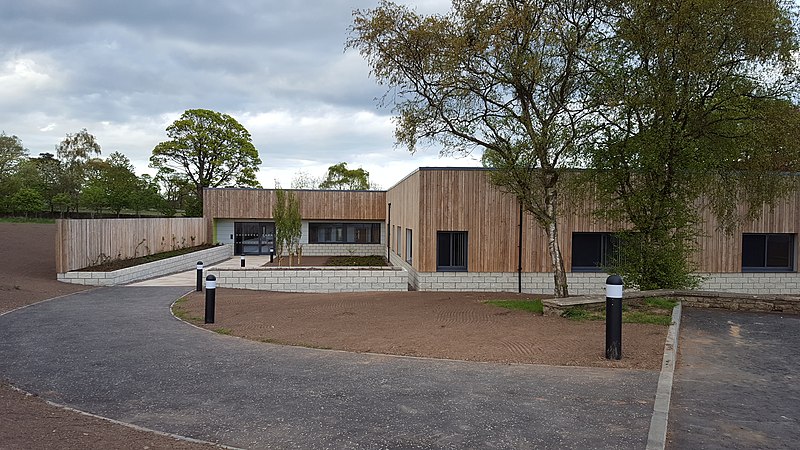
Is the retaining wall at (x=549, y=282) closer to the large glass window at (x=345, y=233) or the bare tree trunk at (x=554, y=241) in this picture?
the bare tree trunk at (x=554, y=241)

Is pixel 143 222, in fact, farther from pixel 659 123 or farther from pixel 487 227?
pixel 659 123

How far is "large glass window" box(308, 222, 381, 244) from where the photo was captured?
33875 mm

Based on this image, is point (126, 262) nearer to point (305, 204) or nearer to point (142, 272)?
point (142, 272)

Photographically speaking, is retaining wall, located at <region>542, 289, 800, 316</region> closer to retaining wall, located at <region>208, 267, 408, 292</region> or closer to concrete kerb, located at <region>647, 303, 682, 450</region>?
concrete kerb, located at <region>647, 303, 682, 450</region>

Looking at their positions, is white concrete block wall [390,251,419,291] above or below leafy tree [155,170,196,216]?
below

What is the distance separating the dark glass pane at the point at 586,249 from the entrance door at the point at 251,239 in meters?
19.6

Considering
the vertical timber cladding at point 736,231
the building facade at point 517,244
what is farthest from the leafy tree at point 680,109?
the vertical timber cladding at point 736,231

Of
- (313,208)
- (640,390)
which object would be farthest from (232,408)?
(313,208)

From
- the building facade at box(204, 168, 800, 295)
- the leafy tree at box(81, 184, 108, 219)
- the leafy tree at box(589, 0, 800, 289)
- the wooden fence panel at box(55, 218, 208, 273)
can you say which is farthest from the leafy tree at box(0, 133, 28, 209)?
the leafy tree at box(589, 0, 800, 289)

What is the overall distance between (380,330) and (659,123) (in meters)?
7.41

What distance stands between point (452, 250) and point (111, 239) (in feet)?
37.4

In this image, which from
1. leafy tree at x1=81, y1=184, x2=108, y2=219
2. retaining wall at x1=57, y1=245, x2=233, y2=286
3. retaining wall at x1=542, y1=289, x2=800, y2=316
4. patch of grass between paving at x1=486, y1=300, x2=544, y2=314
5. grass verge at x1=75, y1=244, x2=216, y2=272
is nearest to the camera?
retaining wall at x1=542, y1=289, x2=800, y2=316

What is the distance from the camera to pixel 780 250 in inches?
784

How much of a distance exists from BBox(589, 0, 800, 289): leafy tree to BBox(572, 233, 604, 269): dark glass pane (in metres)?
6.01
